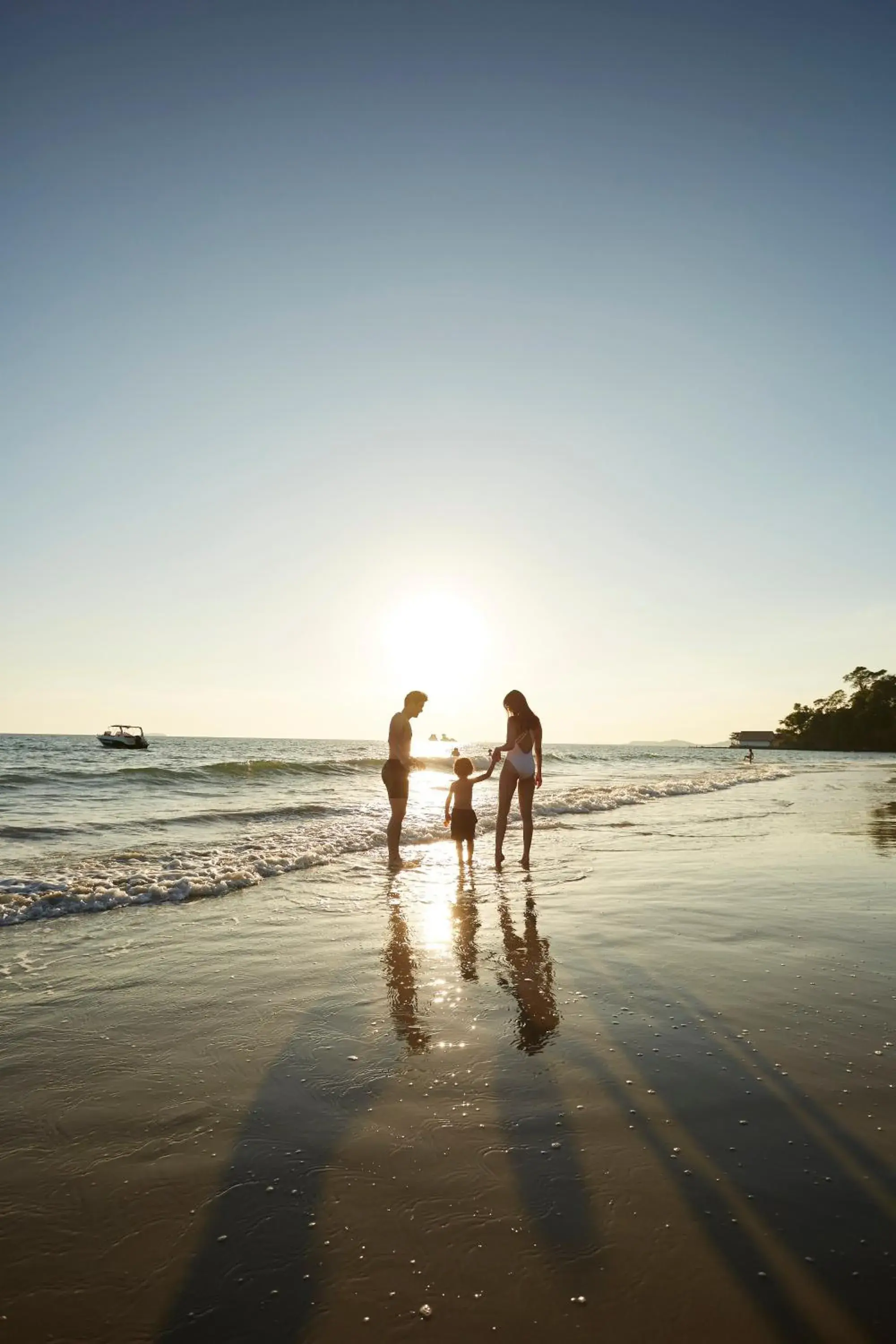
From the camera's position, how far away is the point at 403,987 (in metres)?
4.71

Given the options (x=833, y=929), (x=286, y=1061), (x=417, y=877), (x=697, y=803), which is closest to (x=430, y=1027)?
(x=286, y=1061)

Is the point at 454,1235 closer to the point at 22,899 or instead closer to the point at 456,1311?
the point at 456,1311

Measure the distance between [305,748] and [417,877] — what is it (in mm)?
85501

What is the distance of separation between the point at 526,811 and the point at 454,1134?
713cm

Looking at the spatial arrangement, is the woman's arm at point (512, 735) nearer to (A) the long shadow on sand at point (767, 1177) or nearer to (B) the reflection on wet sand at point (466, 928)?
(B) the reflection on wet sand at point (466, 928)

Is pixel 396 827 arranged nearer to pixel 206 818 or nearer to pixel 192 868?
pixel 192 868

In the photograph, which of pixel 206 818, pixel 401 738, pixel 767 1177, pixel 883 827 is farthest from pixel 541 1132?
pixel 206 818

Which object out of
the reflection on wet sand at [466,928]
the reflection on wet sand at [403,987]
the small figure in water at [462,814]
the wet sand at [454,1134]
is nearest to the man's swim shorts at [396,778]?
the small figure in water at [462,814]

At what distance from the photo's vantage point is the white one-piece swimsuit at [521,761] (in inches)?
382

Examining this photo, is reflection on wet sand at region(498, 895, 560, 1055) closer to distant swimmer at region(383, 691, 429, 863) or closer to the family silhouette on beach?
the family silhouette on beach

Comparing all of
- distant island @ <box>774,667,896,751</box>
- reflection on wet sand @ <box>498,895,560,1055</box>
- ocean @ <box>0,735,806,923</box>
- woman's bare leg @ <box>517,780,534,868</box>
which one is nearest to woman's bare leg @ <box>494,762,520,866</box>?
woman's bare leg @ <box>517,780,534,868</box>

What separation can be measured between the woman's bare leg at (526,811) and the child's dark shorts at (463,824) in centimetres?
71

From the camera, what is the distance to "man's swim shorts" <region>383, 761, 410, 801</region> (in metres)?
10.0

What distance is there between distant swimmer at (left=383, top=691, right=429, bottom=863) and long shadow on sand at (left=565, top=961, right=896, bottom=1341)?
6.42 metres
